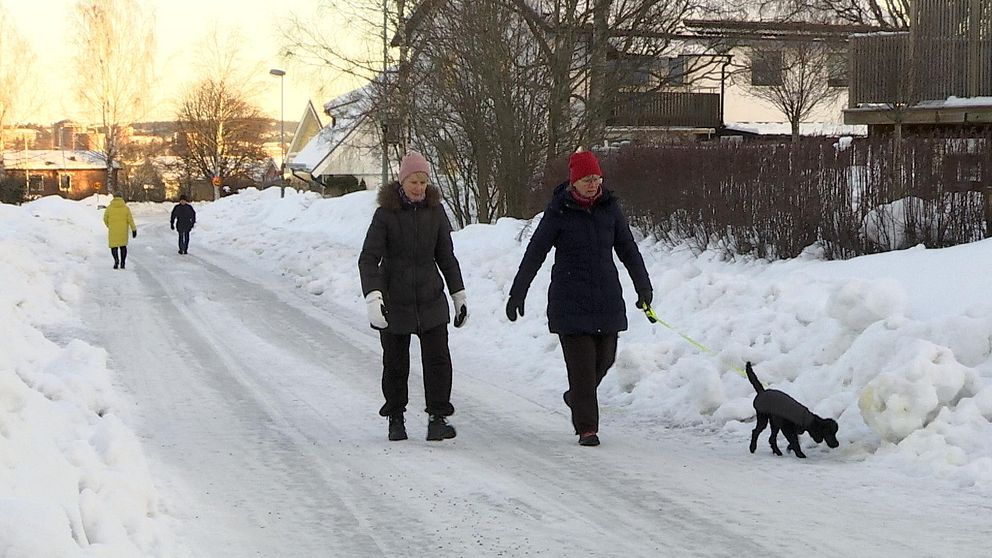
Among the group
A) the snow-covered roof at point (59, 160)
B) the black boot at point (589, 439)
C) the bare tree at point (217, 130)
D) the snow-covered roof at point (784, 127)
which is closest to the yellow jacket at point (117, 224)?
the black boot at point (589, 439)

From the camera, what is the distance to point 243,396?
31.3 ft

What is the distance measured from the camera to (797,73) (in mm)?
39844

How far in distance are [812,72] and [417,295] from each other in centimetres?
3363

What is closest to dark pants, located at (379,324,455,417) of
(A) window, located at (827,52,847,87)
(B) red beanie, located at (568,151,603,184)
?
(B) red beanie, located at (568,151,603,184)

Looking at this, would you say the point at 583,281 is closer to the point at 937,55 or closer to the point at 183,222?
the point at 937,55

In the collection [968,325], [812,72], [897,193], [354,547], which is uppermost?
[812,72]

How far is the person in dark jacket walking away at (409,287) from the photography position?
Result: 26.1 feet

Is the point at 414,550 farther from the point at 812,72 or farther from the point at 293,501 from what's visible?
the point at 812,72

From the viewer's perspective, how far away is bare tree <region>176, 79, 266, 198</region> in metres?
81.3

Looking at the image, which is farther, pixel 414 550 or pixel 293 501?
pixel 293 501

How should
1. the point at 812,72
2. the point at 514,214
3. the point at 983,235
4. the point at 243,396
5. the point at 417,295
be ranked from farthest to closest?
the point at 812,72 → the point at 514,214 → the point at 983,235 → the point at 243,396 → the point at 417,295

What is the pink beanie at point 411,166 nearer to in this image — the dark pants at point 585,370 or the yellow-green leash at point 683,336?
the dark pants at point 585,370

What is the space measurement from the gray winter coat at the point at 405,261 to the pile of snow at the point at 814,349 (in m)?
1.68

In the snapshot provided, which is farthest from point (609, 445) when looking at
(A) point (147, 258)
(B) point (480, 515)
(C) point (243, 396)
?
(A) point (147, 258)
